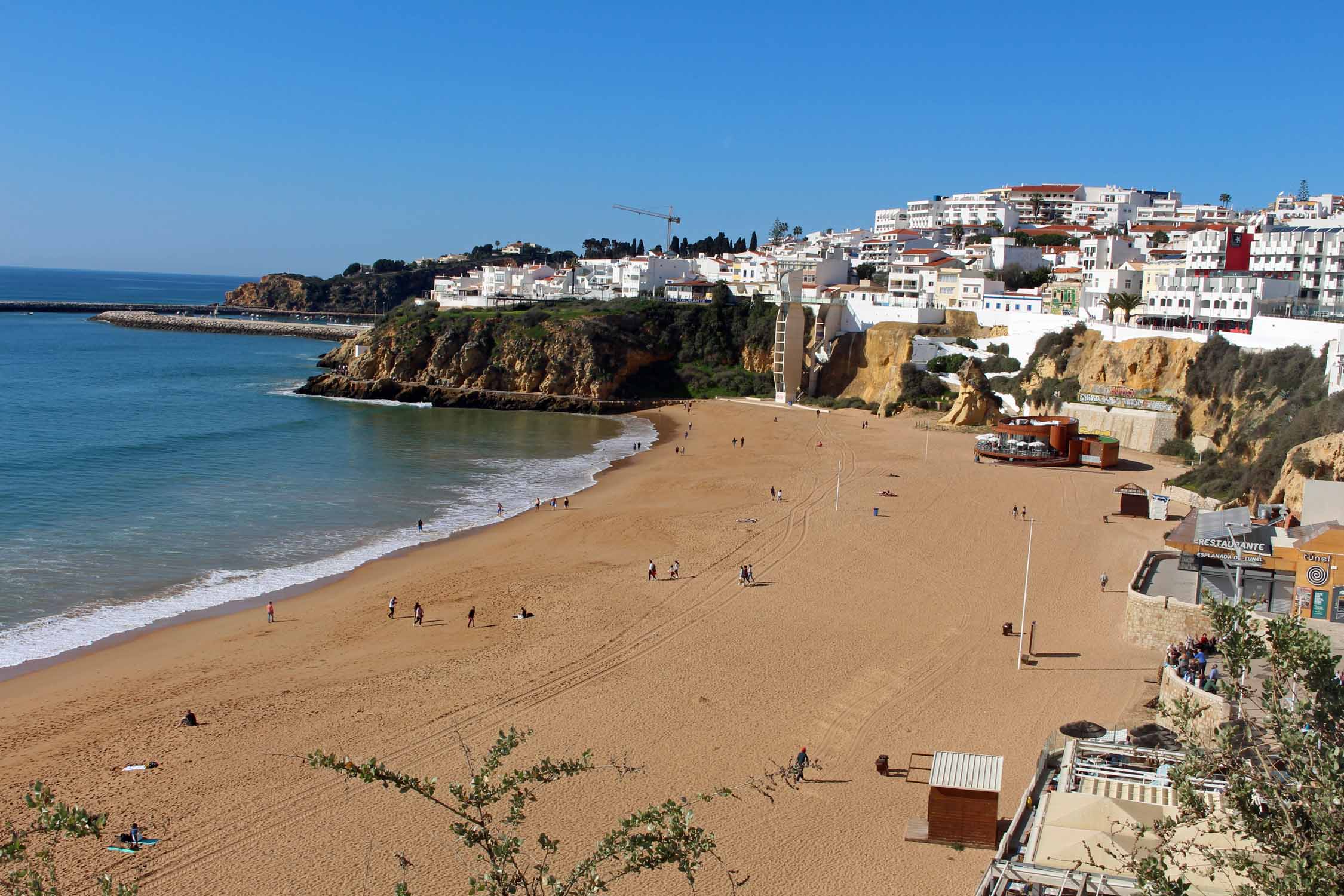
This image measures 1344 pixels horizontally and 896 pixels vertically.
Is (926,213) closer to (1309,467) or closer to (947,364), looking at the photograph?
(947,364)

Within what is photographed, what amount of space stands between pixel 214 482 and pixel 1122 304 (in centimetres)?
3894

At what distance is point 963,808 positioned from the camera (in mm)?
12109

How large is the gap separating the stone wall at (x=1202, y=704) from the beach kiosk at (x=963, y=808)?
2.56 metres


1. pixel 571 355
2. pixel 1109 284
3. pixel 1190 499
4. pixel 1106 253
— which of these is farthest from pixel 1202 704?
pixel 1106 253

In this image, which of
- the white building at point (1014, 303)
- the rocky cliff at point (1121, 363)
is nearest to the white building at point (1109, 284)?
the white building at point (1014, 303)

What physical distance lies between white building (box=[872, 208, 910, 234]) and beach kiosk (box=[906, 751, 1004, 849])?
10350 cm

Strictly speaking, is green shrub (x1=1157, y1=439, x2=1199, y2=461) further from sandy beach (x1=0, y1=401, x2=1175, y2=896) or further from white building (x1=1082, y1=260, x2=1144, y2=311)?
white building (x1=1082, y1=260, x2=1144, y2=311)

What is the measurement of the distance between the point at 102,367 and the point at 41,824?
231 ft

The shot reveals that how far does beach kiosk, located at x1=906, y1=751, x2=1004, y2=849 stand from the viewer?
39.6 ft

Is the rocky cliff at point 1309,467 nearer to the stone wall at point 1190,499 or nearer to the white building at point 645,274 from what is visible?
the stone wall at point 1190,499

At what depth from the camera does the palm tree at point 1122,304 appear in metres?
46.9

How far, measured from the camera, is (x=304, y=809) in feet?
43.0

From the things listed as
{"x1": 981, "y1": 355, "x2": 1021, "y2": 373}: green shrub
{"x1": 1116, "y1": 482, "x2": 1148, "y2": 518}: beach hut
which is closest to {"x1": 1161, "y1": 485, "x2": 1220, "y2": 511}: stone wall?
{"x1": 1116, "y1": 482, "x2": 1148, "y2": 518}: beach hut

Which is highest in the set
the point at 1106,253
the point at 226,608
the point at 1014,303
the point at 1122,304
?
the point at 1106,253
